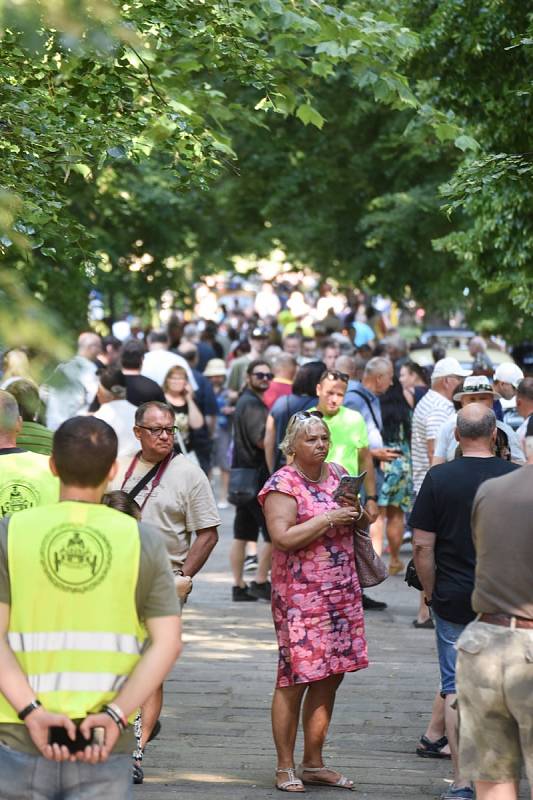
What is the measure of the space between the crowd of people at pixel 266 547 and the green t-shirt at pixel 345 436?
0.04 ft

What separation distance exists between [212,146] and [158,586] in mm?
5497

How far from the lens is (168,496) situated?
7625 millimetres

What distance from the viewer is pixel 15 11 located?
11.4 feet

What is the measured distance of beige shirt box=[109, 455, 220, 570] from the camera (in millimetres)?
7625

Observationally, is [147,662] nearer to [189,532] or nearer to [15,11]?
[15,11]

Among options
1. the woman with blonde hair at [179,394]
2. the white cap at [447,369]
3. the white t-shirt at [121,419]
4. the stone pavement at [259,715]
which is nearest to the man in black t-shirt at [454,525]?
the stone pavement at [259,715]

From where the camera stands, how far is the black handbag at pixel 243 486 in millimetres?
12938

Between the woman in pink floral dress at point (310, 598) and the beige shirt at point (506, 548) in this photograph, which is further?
the woman in pink floral dress at point (310, 598)

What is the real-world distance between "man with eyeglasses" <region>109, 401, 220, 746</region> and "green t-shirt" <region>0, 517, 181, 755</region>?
306 cm

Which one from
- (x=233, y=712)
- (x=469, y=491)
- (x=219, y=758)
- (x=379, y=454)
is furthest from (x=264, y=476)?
(x=469, y=491)

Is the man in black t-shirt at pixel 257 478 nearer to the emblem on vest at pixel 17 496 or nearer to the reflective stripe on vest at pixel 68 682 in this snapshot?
the emblem on vest at pixel 17 496

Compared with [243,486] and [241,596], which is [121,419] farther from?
[241,596]

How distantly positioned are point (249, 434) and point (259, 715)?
4283 mm

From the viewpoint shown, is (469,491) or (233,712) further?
(233,712)
